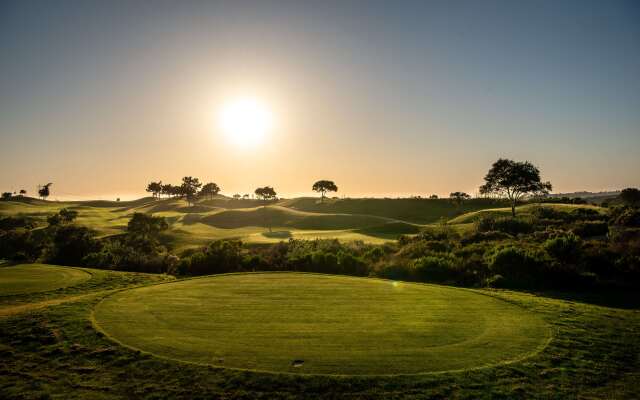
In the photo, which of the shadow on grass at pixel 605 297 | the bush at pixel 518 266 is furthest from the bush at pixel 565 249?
the shadow on grass at pixel 605 297

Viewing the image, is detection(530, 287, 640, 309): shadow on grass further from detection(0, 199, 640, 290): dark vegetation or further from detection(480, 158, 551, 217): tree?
detection(480, 158, 551, 217): tree

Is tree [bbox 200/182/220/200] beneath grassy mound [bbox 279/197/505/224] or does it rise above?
above

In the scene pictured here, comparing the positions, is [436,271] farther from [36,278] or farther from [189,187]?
[189,187]

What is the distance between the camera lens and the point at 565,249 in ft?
64.4

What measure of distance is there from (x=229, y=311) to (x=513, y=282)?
42.7 ft

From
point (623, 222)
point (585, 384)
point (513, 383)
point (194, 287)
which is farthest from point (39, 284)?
point (623, 222)

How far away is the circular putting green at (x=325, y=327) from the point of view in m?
7.74

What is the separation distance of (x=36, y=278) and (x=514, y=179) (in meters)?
63.9

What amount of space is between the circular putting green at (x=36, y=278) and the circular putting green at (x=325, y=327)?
13.4 feet

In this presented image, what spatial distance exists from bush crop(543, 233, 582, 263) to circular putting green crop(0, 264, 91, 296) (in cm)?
2307

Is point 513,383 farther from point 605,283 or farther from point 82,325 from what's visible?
point 605,283

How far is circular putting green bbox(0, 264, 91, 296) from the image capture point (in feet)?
46.8

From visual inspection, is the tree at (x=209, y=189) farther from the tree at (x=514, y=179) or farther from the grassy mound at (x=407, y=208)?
the tree at (x=514, y=179)

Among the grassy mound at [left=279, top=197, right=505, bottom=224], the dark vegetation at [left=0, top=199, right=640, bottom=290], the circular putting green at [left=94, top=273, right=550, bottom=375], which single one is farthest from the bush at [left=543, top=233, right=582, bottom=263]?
the grassy mound at [left=279, top=197, right=505, bottom=224]
